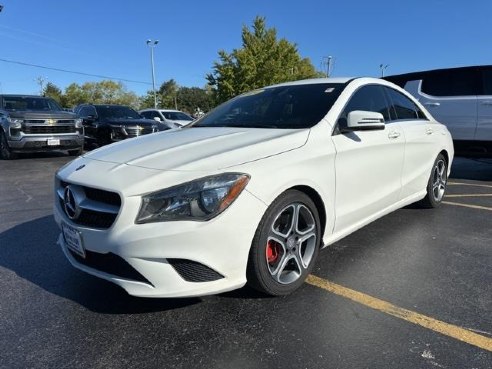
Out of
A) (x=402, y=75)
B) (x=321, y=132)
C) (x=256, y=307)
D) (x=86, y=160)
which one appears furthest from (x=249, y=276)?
(x=402, y=75)

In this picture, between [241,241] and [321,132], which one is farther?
[321,132]

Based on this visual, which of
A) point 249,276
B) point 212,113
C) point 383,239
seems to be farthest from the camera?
point 212,113

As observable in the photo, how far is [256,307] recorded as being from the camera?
2.87 metres

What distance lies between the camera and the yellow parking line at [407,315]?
245 cm

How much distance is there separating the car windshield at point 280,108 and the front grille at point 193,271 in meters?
1.42

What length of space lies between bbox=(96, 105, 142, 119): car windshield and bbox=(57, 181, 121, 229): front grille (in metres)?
10.4

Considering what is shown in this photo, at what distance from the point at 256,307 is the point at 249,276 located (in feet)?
0.81

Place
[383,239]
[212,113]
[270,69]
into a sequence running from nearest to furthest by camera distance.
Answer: [383,239], [212,113], [270,69]

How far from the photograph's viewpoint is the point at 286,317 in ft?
8.98

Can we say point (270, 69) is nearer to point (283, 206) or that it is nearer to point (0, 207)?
point (0, 207)

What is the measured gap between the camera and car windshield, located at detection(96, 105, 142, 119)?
1278 cm

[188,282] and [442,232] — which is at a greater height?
Answer: [188,282]

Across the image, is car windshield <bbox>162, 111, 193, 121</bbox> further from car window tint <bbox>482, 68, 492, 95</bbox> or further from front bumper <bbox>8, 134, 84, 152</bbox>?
car window tint <bbox>482, 68, 492, 95</bbox>

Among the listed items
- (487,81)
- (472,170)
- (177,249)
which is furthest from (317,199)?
(472,170)
